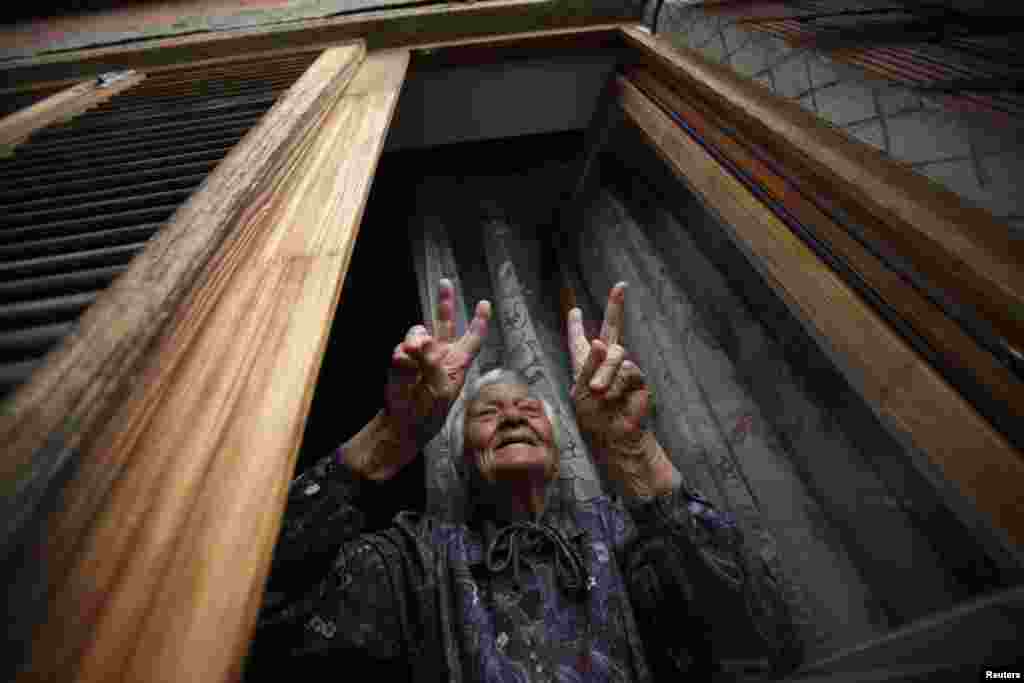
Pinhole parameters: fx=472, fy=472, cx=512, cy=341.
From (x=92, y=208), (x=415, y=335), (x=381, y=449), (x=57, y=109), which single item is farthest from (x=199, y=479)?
(x=57, y=109)

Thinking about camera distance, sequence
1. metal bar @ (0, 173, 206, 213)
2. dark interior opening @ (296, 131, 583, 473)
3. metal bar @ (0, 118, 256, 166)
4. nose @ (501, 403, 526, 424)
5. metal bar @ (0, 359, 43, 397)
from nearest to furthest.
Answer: metal bar @ (0, 359, 43, 397), metal bar @ (0, 173, 206, 213), metal bar @ (0, 118, 256, 166), nose @ (501, 403, 526, 424), dark interior opening @ (296, 131, 583, 473)

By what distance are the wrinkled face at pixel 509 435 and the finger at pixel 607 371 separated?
0.30 m

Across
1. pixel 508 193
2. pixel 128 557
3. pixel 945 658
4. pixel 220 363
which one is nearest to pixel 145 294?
pixel 220 363

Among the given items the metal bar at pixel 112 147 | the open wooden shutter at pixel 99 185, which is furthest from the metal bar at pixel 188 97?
the metal bar at pixel 112 147

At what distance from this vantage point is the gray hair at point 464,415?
1723mm

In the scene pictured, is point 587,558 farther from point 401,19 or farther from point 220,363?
point 401,19

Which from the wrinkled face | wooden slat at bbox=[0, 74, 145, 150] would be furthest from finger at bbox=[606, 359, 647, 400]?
wooden slat at bbox=[0, 74, 145, 150]

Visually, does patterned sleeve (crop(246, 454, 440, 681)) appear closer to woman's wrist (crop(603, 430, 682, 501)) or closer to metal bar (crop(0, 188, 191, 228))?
woman's wrist (crop(603, 430, 682, 501))

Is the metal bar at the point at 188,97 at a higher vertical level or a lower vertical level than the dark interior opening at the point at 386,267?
higher

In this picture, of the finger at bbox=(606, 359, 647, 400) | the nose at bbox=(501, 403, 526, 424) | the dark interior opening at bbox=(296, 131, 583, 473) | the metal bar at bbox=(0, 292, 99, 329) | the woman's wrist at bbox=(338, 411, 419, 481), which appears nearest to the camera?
the metal bar at bbox=(0, 292, 99, 329)

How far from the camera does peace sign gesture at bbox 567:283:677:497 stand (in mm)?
1445

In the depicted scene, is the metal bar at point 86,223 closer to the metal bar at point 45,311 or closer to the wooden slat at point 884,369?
the metal bar at point 45,311

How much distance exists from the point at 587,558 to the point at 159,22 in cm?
285

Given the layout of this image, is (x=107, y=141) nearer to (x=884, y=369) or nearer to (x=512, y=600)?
(x=512, y=600)
